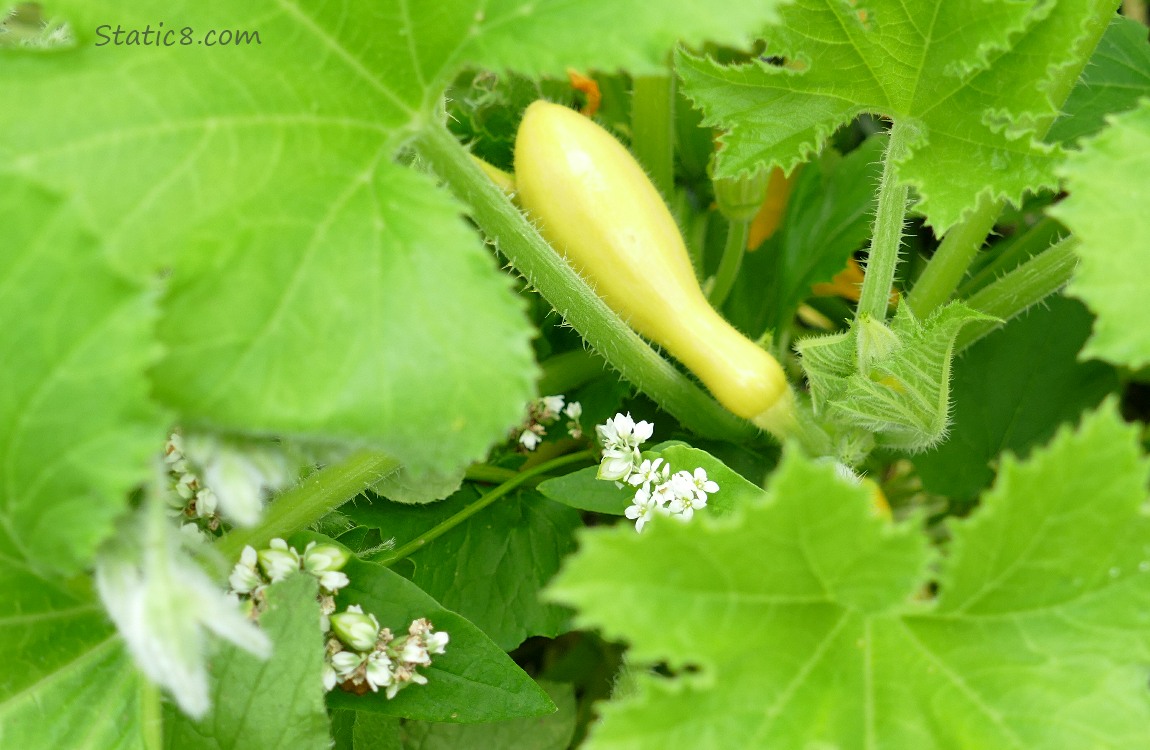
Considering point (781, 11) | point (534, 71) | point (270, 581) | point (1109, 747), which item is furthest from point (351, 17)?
point (1109, 747)

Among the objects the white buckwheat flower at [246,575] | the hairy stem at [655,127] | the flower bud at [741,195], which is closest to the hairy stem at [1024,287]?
the flower bud at [741,195]

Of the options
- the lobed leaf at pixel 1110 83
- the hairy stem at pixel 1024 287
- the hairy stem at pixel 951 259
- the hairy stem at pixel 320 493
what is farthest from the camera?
the lobed leaf at pixel 1110 83

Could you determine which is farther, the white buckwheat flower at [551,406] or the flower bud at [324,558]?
the white buckwheat flower at [551,406]

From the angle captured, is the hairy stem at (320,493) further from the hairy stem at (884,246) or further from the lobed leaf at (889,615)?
the hairy stem at (884,246)

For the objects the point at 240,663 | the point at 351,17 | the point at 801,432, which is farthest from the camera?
the point at 801,432

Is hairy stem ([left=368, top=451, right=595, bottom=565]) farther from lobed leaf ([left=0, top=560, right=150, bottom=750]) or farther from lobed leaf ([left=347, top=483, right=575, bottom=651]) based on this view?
lobed leaf ([left=0, top=560, right=150, bottom=750])

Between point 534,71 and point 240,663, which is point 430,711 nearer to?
point 240,663

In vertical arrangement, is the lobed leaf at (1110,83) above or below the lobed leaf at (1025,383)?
above
